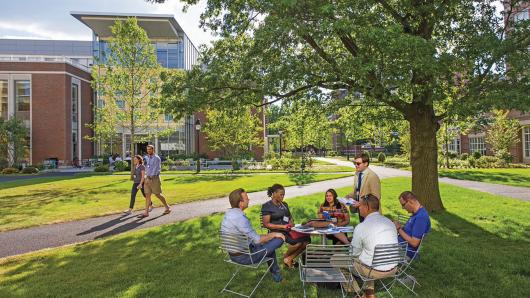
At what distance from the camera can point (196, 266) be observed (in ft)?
21.6

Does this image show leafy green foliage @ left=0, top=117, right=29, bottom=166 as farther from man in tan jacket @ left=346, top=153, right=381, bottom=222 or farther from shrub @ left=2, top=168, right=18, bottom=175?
man in tan jacket @ left=346, top=153, right=381, bottom=222

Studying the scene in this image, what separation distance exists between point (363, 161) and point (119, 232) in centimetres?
584

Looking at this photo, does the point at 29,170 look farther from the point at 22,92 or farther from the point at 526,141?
the point at 526,141

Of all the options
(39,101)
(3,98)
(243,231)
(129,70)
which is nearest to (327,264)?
(243,231)

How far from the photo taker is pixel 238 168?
33281 mm

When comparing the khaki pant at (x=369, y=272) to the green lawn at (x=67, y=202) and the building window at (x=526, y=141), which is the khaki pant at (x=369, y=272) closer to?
the green lawn at (x=67, y=202)

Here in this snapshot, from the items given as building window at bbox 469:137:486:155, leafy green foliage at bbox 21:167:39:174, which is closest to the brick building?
leafy green foliage at bbox 21:167:39:174

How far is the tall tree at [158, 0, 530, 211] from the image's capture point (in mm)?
8188

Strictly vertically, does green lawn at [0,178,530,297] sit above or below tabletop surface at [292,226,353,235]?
below

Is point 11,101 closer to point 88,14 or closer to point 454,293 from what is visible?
point 88,14

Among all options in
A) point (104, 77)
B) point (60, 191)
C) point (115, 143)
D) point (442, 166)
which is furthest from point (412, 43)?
point (115, 143)

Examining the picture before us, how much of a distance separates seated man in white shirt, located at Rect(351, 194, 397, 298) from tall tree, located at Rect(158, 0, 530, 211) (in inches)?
156

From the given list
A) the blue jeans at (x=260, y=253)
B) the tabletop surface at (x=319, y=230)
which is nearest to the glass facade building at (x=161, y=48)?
the tabletop surface at (x=319, y=230)

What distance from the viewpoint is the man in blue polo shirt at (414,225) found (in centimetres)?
539
